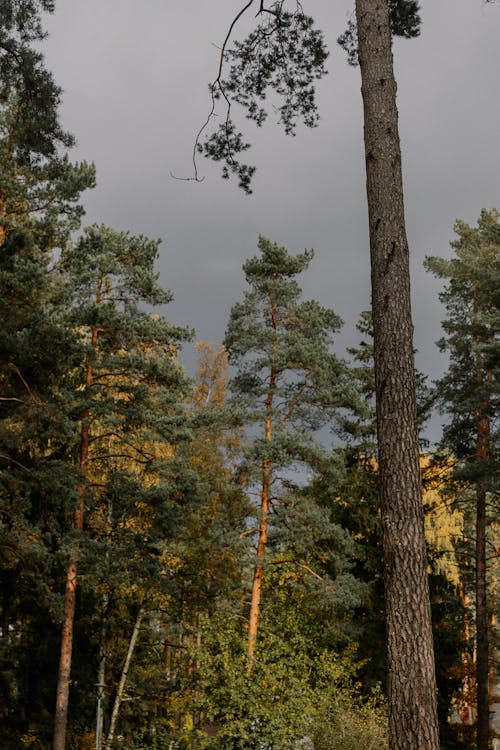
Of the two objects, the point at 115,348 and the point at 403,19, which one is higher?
the point at 403,19

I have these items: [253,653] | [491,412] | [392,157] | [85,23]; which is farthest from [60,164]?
[491,412]

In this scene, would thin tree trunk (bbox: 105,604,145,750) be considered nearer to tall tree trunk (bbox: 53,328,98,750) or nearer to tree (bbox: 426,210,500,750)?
tall tree trunk (bbox: 53,328,98,750)

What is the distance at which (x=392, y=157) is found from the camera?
17.1 feet

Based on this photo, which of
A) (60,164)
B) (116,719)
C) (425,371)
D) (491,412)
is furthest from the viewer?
(425,371)

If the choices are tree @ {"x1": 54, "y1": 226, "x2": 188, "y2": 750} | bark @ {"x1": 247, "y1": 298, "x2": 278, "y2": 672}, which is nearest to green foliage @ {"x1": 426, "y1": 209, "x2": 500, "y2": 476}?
bark @ {"x1": 247, "y1": 298, "x2": 278, "y2": 672}

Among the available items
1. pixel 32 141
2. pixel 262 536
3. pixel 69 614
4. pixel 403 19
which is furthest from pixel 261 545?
pixel 403 19

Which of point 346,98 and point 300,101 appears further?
point 300,101

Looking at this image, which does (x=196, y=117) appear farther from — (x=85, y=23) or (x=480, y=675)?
(x=480, y=675)

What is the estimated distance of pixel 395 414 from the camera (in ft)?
15.2

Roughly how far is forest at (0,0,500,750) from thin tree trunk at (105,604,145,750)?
0.10m

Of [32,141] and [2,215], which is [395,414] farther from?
[2,215]

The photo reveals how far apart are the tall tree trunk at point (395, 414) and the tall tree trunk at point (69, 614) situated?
7.95 metres

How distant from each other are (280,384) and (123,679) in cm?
756

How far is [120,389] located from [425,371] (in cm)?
1009
